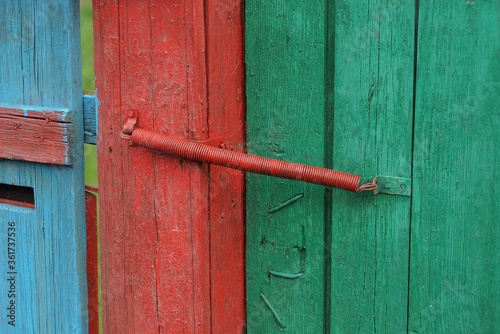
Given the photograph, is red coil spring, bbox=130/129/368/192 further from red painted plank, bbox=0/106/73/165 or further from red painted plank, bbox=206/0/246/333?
red painted plank, bbox=0/106/73/165

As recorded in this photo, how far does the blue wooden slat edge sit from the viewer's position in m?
1.89

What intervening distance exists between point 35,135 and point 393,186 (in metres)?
0.91

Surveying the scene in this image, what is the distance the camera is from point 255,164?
1685mm

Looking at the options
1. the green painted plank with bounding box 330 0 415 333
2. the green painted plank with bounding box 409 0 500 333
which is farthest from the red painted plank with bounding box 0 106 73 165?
the green painted plank with bounding box 409 0 500 333

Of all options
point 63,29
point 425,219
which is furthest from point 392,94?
point 63,29

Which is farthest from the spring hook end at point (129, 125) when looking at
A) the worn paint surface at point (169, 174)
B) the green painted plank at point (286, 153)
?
the green painted plank at point (286, 153)

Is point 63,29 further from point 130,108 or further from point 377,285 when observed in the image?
point 377,285

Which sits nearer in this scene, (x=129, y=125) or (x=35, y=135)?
(x=129, y=125)

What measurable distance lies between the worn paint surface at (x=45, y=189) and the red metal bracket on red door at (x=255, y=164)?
337 millimetres

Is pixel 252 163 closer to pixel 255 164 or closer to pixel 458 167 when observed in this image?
pixel 255 164

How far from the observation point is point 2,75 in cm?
196

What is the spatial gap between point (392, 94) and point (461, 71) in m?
0.16

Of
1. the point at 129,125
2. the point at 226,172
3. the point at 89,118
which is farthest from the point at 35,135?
the point at 226,172

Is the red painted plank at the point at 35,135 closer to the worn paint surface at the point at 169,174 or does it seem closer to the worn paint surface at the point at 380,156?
the worn paint surface at the point at 169,174
